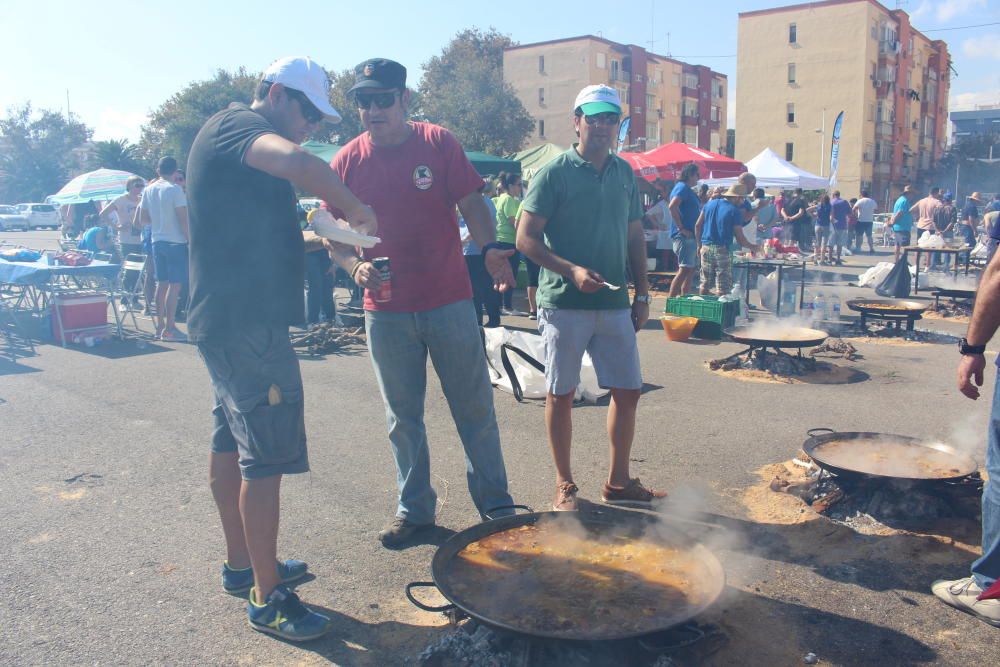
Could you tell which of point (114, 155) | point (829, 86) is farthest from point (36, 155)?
point (829, 86)

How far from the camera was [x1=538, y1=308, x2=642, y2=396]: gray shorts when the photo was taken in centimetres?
389

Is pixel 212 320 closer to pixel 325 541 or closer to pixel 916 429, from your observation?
pixel 325 541

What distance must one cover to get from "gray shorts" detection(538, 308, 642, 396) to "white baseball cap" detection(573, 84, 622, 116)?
1.01 metres

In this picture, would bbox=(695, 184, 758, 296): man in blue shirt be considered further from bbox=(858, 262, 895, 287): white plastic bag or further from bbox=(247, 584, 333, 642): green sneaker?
bbox=(247, 584, 333, 642): green sneaker

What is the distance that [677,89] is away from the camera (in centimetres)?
6625

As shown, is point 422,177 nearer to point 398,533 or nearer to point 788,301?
point 398,533

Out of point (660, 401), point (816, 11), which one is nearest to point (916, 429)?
point (660, 401)

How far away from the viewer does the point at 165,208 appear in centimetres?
899

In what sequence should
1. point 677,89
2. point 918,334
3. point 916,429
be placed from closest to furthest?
point 916,429 → point 918,334 → point 677,89

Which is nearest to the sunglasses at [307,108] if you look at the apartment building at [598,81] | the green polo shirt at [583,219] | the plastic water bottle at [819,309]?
the green polo shirt at [583,219]

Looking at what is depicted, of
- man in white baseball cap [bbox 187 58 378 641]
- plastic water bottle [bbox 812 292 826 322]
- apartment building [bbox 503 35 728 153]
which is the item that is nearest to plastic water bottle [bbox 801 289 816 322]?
plastic water bottle [bbox 812 292 826 322]

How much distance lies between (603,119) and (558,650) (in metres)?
2.51

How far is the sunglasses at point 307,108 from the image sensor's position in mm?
2854

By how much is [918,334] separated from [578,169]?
23.9 ft
